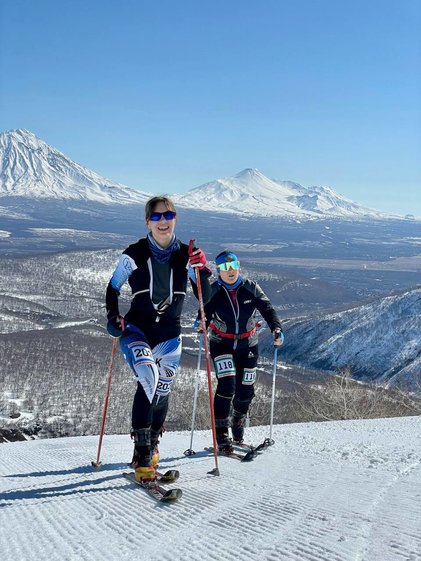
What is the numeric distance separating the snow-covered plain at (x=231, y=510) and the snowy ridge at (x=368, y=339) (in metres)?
92.6

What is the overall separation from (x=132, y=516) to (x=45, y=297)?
179 metres

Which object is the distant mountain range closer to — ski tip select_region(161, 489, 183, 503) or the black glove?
the black glove

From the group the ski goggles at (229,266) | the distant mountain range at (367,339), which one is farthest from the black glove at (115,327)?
the distant mountain range at (367,339)

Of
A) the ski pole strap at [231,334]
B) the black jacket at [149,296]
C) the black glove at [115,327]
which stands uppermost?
the black jacket at [149,296]

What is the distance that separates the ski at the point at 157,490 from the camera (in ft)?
14.2

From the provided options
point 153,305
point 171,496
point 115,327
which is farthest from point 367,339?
point 171,496

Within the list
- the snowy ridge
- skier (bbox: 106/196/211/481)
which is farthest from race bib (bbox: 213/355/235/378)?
the snowy ridge

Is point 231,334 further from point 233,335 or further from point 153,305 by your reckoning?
point 153,305

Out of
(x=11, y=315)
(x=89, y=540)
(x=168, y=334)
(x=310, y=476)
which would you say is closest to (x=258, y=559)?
(x=89, y=540)

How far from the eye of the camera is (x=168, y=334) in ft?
17.8

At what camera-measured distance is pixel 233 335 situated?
7.07 meters

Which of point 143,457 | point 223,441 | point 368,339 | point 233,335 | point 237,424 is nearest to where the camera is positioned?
point 143,457

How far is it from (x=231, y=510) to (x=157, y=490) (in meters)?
0.87

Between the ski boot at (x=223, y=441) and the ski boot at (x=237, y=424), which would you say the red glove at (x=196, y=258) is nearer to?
the ski boot at (x=223, y=441)
